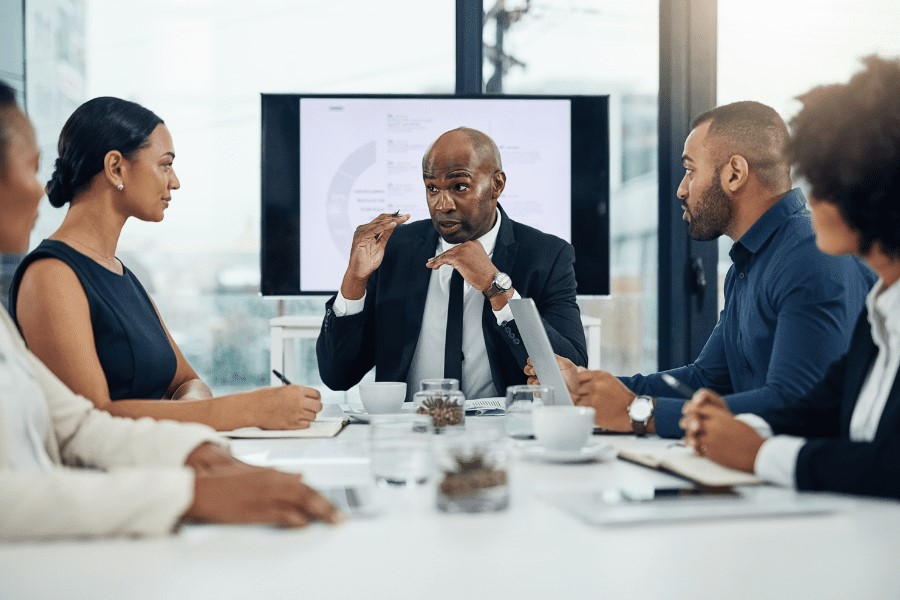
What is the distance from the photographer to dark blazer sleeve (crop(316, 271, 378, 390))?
2875 mm

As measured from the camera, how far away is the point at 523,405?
1664mm

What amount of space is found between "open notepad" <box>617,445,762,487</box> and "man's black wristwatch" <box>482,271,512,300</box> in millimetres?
1208

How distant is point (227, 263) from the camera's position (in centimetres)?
425

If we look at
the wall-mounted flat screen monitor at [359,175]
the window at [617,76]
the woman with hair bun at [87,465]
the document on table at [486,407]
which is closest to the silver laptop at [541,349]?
the document on table at [486,407]

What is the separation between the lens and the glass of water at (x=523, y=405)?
1646 mm

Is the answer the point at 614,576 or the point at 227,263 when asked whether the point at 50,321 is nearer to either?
the point at 614,576

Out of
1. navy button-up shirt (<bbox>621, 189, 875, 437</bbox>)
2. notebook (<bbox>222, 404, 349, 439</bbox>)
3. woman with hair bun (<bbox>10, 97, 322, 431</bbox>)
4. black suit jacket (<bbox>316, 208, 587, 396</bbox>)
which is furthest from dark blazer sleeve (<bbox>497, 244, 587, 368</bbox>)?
woman with hair bun (<bbox>10, 97, 322, 431</bbox>)

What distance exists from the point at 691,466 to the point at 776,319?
1105 millimetres

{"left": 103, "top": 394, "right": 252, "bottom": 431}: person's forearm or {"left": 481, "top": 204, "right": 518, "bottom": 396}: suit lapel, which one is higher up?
{"left": 481, "top": 204, "right": 518, "bottom": 396}: suit lapel

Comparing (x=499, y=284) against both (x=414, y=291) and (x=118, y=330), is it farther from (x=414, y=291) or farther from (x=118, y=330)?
(x=118, y=330)

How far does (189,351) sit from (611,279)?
2.12 meters

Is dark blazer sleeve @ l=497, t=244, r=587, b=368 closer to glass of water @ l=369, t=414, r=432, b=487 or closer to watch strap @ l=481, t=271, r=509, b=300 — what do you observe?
watch strap @ l=481, t=271, r=509, b=300

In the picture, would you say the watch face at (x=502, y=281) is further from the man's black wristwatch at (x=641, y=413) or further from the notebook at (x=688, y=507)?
the notebook at (x=688, y=507)

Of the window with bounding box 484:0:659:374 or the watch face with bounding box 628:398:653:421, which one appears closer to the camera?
the watch face with bounding box 628:398:653:421
